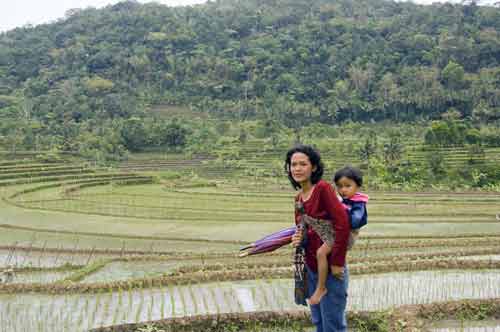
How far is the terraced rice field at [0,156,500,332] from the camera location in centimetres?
740

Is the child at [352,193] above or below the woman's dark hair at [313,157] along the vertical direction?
below

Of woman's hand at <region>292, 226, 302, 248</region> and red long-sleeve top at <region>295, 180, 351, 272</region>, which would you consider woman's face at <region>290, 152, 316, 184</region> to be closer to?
red long-sleeve top at <region>295, 180, 351, 272</region>

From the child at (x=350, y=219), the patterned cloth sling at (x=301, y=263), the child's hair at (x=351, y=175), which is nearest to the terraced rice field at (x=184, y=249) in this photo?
the patterned cloth sling at (x=301, y=263)

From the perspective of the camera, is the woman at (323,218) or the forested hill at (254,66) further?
the forested hill at (254,66)

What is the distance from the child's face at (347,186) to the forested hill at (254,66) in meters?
40.8

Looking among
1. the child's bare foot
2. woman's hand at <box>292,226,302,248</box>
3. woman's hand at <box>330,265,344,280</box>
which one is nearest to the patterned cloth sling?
woman's hand at <box>292,226,302,248</box>

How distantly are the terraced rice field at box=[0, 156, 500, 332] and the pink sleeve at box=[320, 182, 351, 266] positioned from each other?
126 inches

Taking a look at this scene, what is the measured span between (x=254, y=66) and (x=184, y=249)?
179 feet

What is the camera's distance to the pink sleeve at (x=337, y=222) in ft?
12.3

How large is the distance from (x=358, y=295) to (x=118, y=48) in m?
69.6

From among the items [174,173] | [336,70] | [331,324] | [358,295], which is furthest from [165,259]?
[336,70]

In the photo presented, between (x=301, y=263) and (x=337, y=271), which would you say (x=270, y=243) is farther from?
(x=337, y=271)

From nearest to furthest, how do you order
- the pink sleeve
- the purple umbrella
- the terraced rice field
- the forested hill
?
1. the pink sleeve
2. the purple umbrella
3. the terraced rice field
4. the forested hill

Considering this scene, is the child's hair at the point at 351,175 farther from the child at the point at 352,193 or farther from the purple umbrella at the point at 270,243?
the purple umbrella at the point at 270,243
